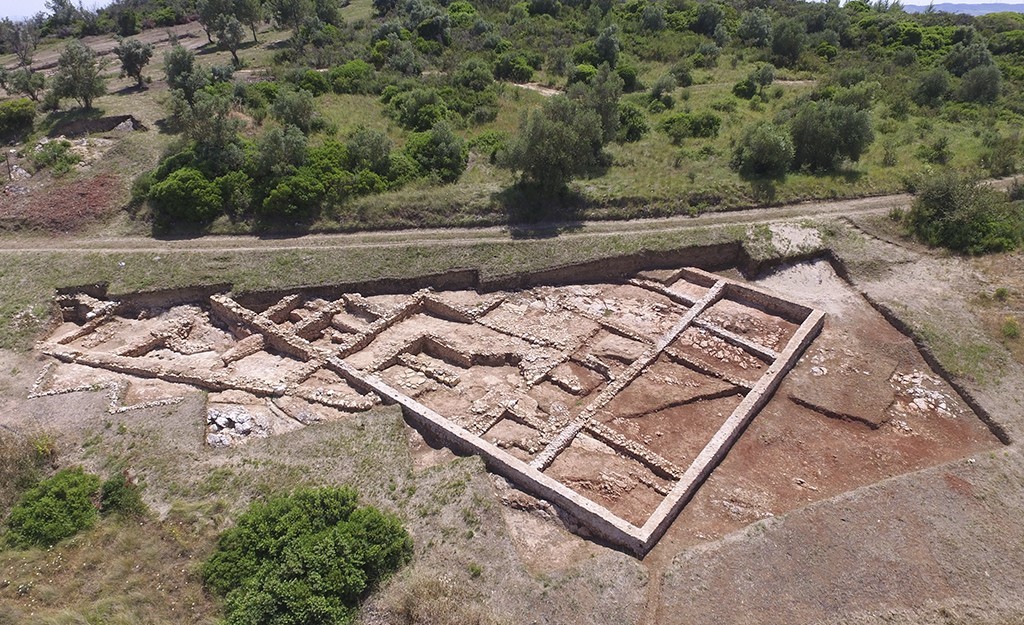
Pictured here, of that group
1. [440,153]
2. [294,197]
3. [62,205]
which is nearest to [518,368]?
[294,197]

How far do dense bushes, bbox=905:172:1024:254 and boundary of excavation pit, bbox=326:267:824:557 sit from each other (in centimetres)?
940

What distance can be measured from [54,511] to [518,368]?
14.2m

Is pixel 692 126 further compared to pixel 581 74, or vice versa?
pixel 581 74

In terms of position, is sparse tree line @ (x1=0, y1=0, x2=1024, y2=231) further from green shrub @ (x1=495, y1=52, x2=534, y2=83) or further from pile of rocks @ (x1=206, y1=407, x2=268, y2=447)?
pile of rocks @ (x1=206, y1=407, x2=268, y2=447)

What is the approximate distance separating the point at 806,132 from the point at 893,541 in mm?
24634

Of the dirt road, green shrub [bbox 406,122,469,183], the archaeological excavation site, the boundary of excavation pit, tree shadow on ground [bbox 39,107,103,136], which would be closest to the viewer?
the boundary of excavation pit

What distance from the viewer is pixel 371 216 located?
A: 97.7 feet

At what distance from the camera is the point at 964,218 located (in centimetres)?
2691

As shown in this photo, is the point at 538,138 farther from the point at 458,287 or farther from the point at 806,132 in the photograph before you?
the point at 806,132

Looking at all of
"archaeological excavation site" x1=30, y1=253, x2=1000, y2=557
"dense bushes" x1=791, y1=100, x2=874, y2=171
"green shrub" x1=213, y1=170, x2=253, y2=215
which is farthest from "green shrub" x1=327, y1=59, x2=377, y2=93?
"dense bushes" x1=791, y1=100, x2=874, y2=171

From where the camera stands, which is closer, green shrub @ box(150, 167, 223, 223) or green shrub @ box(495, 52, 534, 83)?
green shrub @ box(150, 167, 223, 223)

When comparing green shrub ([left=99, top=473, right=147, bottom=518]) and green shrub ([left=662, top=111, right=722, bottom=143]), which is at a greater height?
green shrub ([left=662, top=111, right=722, bottom=143])

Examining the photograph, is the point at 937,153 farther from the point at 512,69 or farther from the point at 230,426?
the point at 230,426

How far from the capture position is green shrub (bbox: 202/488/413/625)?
499 inches
